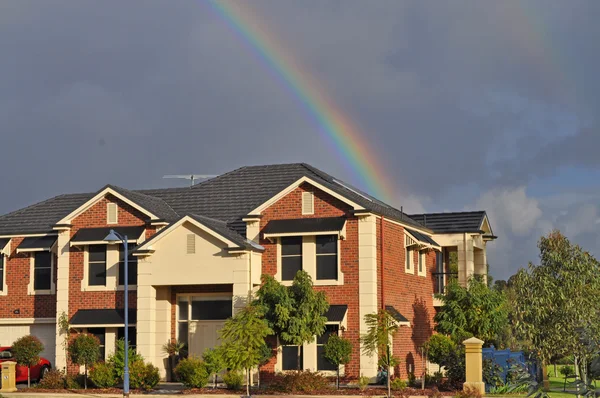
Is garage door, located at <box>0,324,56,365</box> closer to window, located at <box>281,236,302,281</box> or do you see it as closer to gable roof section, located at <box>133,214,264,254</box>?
gable roof section, located at <box>133,214,264,254</box>

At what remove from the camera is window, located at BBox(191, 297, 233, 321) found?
3509 cm

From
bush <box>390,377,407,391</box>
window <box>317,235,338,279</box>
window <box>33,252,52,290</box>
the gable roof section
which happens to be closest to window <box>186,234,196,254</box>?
the gable roof section

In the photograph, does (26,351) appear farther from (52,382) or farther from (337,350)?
(337,350)

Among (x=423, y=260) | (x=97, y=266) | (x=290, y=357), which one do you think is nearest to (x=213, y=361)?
(x=290, y=357)

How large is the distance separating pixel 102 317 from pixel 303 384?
10535 mm

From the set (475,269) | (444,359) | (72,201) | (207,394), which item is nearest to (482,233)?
(475,269)

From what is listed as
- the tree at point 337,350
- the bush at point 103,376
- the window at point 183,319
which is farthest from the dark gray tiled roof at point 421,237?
the bush at point 103,376

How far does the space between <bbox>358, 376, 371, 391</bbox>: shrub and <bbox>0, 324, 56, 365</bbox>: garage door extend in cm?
1546

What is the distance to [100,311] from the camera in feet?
119

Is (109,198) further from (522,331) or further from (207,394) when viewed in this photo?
(522,331)

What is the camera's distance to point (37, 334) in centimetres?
3950

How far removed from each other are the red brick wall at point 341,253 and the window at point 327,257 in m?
0.42

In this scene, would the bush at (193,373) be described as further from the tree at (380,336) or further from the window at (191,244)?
the tree at (380,336)

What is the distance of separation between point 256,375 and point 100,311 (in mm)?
7957
